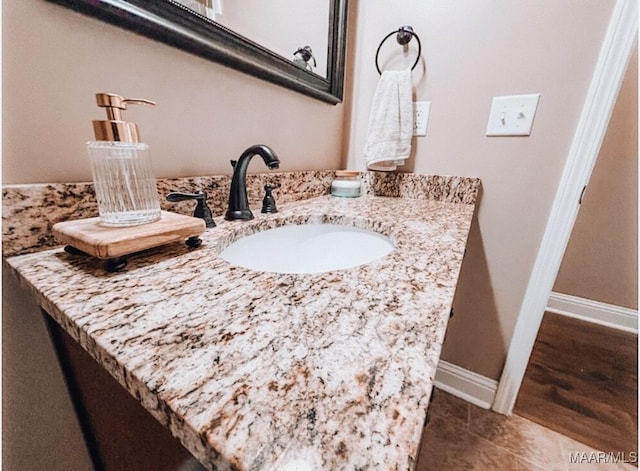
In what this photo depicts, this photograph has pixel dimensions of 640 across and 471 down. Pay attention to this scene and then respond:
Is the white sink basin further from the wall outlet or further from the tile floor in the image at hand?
the tile floor

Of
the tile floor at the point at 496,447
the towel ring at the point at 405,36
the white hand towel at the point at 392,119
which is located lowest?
the tile floor at the point at 496,447

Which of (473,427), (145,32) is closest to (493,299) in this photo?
(473,427)

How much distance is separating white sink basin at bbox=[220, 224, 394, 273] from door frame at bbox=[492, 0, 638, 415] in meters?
0.64

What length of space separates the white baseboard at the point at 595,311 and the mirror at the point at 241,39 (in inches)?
75.4

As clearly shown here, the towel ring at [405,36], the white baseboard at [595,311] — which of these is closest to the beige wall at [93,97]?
the towel ring at [405,36]

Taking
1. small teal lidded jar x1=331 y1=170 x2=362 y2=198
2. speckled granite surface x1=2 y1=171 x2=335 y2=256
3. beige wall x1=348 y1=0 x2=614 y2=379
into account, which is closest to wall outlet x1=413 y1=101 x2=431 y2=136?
beige wall x1=348 y1=0 x2=614 y2=379

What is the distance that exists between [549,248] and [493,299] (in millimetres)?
262

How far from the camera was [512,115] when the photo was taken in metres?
0.81

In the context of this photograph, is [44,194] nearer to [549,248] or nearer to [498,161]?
[498,161]

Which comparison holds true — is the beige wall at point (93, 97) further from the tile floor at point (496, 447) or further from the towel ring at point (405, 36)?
the tile floor at point (496, 447)

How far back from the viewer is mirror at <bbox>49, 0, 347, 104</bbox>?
43 centimetres

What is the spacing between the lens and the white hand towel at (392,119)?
92 centimetres

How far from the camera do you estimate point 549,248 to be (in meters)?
0.83

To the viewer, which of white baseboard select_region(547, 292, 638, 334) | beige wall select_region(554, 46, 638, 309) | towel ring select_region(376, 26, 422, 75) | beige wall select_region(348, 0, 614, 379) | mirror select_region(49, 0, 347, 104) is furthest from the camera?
white baseboard select_region(547, 292, 638, 334)
